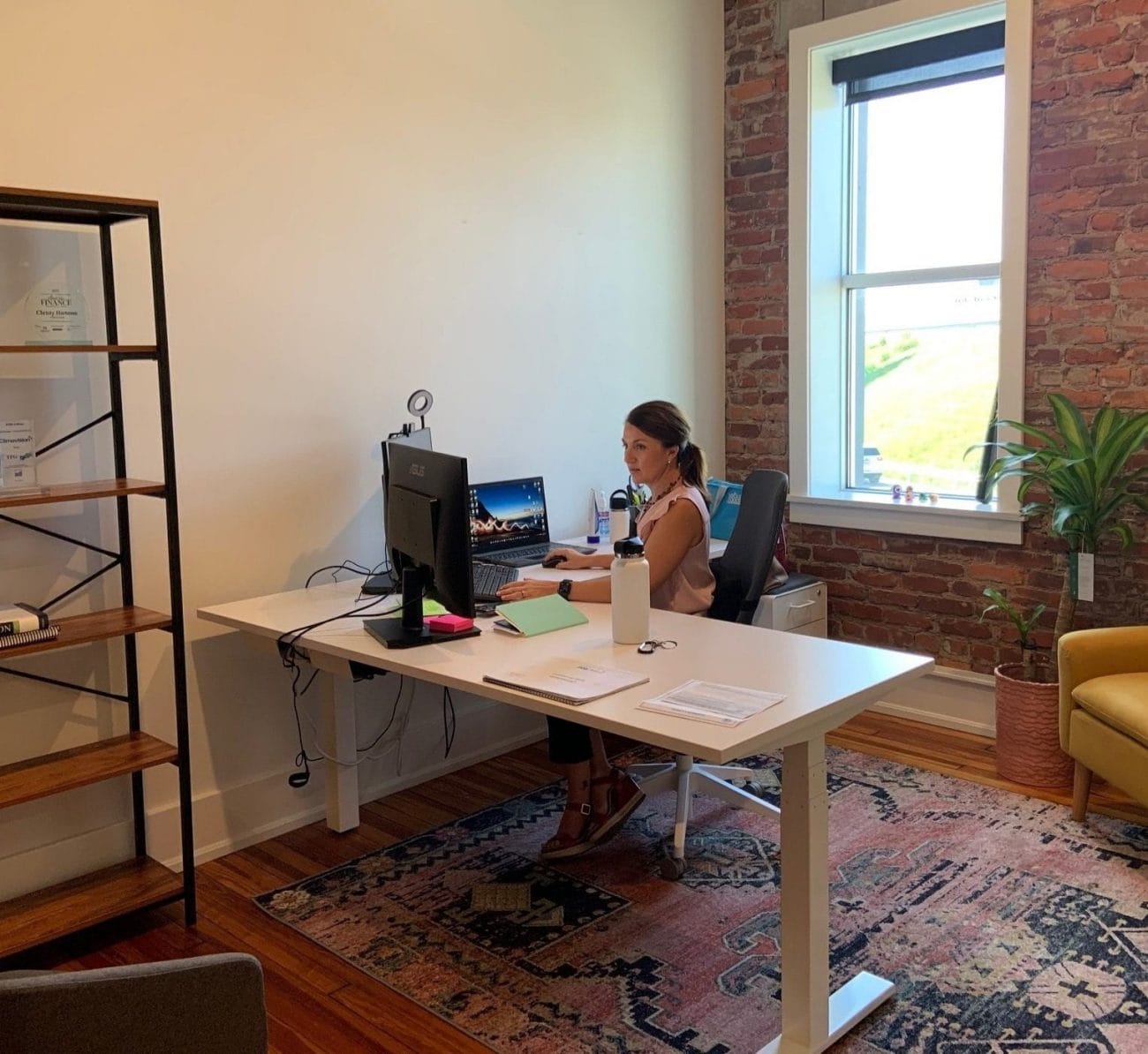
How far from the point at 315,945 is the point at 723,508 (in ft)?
7.52

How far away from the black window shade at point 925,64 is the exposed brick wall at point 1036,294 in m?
0.27

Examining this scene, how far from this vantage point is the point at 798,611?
4324 millimetres

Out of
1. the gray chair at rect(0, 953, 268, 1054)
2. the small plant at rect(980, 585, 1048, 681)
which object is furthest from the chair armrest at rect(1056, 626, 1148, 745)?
the gray chair at rect(0, 953, 268, 1054)

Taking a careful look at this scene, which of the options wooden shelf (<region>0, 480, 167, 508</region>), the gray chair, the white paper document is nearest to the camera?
the gray chair

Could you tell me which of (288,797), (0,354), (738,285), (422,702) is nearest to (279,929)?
(288,797)

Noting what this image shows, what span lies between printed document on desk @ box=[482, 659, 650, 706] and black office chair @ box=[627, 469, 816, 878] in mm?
815

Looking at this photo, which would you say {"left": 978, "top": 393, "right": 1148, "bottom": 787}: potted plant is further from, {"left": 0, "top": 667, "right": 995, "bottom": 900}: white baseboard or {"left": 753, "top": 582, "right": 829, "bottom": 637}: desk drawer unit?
{"left": 753, "top": 582, "right": 829, "bottom": 637}: desk drawer unit

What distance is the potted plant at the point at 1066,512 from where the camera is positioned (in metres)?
3.45

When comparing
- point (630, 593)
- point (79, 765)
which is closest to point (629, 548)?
point (630, 593)

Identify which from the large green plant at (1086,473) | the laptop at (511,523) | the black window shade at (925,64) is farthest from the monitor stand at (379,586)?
the black window shade at (925,64)

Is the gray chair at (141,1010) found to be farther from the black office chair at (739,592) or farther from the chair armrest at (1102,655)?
the chair armrest at (1102,655)

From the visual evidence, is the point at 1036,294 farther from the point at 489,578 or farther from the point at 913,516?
the point at 489,578

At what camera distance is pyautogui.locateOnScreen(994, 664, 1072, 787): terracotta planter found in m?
3.49

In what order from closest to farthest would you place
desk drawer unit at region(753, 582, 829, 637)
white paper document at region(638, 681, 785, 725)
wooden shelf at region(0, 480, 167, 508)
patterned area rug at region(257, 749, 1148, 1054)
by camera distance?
white paper document at region(638, 681, 785, 725) → patterned area rug at region(257, 749, 1148, 1054) → wooden shelf at region(0, 480, 167, 508) → desk drawer unit at region(753, 582, 829, 637)
